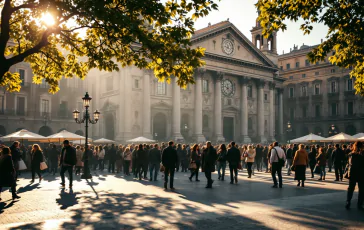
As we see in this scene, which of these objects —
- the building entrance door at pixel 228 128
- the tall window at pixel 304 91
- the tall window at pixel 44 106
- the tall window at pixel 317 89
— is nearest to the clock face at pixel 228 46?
the building entrance door at pixel 228 128

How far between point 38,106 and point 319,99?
4671cm

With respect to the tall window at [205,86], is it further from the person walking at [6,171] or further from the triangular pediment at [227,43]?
the person walking at [6,171]

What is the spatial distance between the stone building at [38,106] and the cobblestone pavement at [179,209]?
92.1 feet

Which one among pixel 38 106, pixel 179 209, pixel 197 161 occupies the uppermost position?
pixel 38 106

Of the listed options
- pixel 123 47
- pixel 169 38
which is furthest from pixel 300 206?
pixel 123 47

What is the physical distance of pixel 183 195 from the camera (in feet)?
39.6

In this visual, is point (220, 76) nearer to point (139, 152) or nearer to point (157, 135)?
point (157, 135)

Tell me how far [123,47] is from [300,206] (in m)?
7.91

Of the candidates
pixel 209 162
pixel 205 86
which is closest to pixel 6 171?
pixel 209 162

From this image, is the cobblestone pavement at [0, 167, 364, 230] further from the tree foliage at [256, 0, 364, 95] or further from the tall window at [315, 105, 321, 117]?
the tall window at [315, 105, 321, 117]

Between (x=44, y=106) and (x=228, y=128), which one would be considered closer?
(x=44, y=106)

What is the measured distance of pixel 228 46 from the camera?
47.9 m

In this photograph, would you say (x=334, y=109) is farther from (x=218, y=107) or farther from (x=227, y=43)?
(x=218, y=107)

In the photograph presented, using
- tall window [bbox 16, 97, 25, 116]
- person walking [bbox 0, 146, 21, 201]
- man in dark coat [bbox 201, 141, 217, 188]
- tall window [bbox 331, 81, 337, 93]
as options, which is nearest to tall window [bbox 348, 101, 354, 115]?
tall window [bbox 331, 81, 337, 93]
